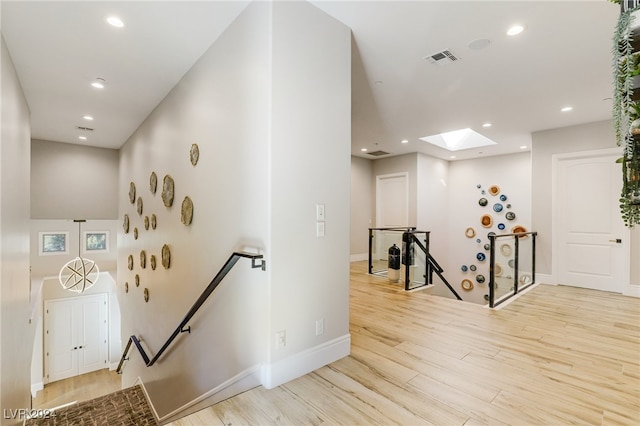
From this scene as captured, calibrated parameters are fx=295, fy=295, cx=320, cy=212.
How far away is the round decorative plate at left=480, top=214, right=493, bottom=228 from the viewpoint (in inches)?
318

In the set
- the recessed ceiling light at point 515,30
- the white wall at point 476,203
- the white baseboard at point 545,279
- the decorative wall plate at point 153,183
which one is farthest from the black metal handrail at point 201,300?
the white wall at point 476,203

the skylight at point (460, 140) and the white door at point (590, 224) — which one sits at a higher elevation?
the skylight at point (460, 140)

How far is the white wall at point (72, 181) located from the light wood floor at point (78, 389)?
433cm

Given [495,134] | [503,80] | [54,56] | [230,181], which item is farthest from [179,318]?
[495,134]

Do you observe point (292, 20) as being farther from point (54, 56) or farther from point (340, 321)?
point (54, 56)

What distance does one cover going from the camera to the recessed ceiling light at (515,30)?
105 inches

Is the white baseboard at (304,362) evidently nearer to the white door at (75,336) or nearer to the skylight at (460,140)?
the skylight at (460,140)

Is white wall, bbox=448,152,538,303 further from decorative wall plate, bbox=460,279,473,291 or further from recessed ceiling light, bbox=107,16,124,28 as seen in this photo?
recessed ceiling light, bbox=107,16,124,28

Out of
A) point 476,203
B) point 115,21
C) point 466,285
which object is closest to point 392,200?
point 476,203

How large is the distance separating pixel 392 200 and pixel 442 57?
5.47 metres

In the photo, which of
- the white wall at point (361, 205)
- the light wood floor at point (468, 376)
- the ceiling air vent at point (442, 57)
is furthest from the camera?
the white wall at point (361, 205)

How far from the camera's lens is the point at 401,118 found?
517 cm

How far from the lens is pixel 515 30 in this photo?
2717 mm

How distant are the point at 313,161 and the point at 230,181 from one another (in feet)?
2.56
